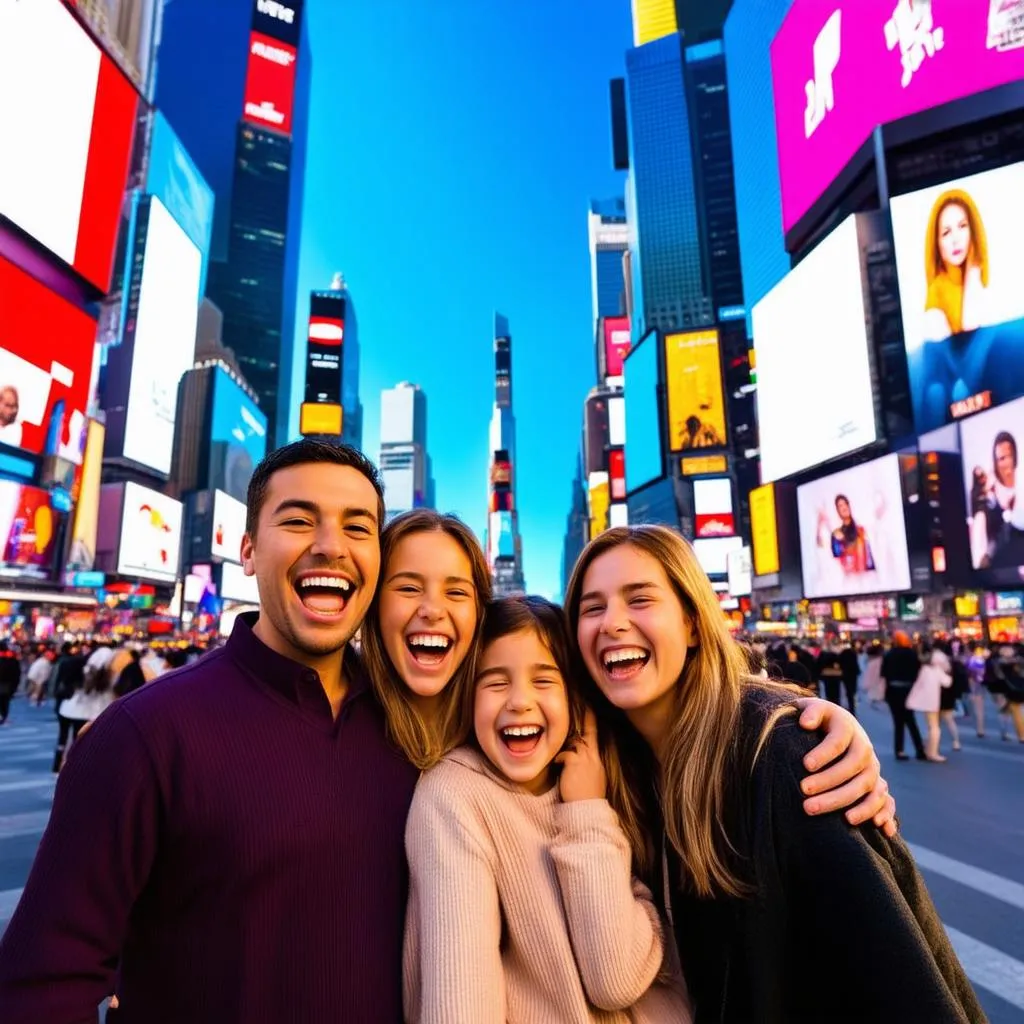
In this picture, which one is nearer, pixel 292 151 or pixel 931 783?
pixel 931 783

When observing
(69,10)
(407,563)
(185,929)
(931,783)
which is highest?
(69,10)

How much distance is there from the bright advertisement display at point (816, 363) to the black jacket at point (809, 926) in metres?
42.7

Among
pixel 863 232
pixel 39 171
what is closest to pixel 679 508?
pixel 863 232

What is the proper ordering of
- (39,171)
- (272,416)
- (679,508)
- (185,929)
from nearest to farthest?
(185,929) → (39,171) → (679,508) → (272,416)

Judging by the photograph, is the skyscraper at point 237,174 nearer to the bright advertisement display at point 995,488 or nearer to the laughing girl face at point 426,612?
the bright advertisement display at point 995,488

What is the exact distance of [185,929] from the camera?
156 centimetres

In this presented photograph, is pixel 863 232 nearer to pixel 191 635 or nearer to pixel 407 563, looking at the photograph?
pixel 407 563

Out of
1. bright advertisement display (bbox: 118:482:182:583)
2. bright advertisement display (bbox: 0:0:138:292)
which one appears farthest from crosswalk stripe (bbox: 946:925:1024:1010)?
bright advertisement display (bbox: 118:482:182:583)

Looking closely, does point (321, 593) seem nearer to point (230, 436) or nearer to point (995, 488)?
point (995, 488)

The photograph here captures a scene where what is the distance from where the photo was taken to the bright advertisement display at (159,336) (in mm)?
47469

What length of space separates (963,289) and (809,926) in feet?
151

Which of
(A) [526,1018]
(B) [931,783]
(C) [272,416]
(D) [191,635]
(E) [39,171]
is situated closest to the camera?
(A) [526,1018]

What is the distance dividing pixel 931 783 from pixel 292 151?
167 m

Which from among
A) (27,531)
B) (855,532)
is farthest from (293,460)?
(855,532)
